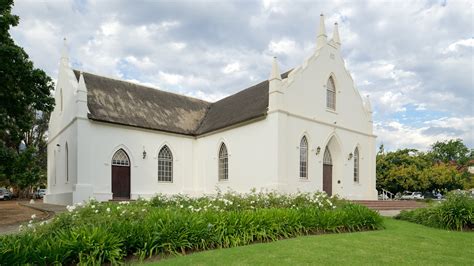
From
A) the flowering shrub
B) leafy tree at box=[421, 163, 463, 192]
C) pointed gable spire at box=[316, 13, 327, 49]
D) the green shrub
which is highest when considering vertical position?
pointed gable spire at box=[316, 13, 327, 49]

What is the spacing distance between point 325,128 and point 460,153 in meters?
59.8

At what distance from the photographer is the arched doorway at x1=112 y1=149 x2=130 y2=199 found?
2196 cm

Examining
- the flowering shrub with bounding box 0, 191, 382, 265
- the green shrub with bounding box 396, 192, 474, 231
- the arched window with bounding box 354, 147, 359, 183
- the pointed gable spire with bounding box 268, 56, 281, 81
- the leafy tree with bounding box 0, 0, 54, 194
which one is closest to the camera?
the flowering shrub with bounding box 0, 191, 382, 265

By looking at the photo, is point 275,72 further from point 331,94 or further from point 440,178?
point 440,178

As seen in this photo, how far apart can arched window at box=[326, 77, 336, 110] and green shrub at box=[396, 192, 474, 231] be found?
37.2 ft

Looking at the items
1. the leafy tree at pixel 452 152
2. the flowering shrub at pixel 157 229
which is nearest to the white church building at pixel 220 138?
the flowering shrub at pixel 157 229

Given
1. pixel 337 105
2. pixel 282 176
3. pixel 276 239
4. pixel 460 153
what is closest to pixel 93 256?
pixel 276 239

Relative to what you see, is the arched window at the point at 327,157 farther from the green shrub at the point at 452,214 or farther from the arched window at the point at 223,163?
the green shrub at the point at 452,214

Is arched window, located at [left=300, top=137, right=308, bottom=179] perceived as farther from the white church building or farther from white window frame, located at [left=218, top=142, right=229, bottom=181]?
white window frame, located at [left=218, top=142, right=229, bottom=181]

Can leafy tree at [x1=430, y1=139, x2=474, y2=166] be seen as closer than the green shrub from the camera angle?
No

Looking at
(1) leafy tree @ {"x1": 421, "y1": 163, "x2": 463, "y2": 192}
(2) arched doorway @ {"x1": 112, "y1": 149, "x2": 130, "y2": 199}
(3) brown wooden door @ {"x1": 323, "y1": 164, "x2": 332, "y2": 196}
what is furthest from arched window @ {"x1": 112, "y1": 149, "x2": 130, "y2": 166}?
(1) leafy tree @ {"x1": 421, "y1": 163, "x2": 463, "y2": 192}

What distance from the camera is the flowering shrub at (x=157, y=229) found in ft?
21.7

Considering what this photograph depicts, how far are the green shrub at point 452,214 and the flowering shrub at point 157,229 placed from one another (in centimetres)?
262

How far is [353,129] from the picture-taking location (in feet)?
84.0
